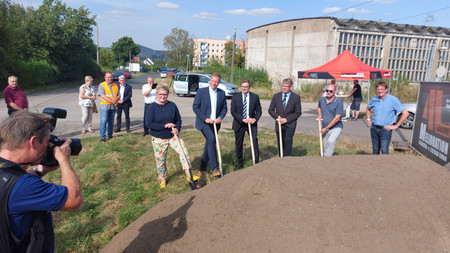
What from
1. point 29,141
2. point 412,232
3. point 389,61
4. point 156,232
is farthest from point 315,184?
point 389,61

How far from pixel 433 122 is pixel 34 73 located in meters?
28.6

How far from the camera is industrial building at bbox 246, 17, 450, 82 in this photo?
74.6ft

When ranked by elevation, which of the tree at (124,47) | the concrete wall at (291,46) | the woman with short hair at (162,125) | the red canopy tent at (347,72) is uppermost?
the tree at (124,47)

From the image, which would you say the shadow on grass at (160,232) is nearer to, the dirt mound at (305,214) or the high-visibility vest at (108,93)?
the dirt mound at (305,214)

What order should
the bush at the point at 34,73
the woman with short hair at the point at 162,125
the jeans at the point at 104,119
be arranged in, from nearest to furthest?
1. the woman with short hair at the point at 162,125
2. the jeans at the point at 104,119
3. the bush at the point at 34,73

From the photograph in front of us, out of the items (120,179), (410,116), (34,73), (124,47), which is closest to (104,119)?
(120,179)

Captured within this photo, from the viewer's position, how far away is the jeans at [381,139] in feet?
19.8

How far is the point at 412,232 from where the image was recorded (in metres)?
3.04

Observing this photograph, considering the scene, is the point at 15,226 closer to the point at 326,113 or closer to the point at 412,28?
the point at 326,113

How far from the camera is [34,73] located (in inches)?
1034

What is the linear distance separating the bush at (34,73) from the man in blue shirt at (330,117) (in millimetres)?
25286

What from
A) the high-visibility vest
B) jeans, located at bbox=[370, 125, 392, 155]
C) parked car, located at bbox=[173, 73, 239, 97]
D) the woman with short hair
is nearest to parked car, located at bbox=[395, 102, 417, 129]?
jeans, located at bbox=[370, 125, 392, 155]

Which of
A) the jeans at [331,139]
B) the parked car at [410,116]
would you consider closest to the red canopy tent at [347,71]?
the parked car at [410,116]

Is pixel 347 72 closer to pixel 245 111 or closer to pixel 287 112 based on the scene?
pixel 287 112
